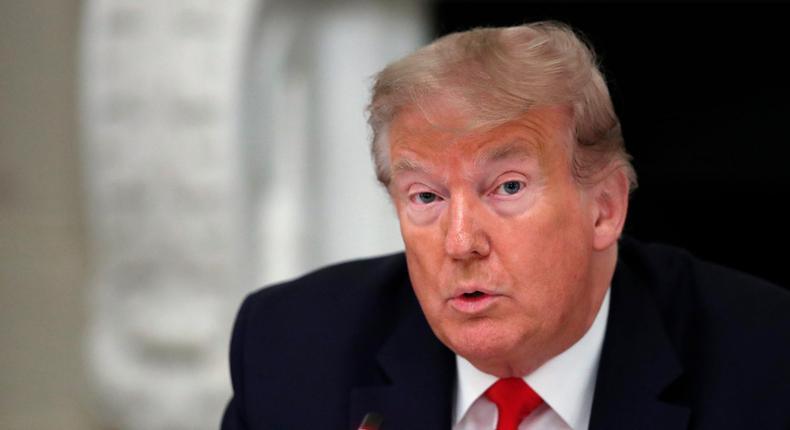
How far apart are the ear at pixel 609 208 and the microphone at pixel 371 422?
411 millimetres

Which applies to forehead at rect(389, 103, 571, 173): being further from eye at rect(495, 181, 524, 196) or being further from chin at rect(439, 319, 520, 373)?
chin at rect(439, 319, 520, 373)

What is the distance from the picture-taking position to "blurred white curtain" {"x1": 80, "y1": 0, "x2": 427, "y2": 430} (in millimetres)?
4078

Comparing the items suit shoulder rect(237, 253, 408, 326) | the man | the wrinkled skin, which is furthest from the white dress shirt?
suit shoulder rect(237, 253, 408, 326)

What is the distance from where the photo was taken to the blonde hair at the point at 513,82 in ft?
6.57

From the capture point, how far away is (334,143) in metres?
4.27

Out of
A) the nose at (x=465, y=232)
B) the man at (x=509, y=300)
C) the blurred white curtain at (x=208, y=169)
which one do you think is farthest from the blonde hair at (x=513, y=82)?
the blurred white curtain at (x=208, y=169)

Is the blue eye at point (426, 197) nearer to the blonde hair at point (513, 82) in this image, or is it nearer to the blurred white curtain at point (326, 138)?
the blonde hair at point (513, 82)

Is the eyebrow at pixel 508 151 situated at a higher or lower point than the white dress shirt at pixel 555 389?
higher

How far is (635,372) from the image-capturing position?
222cm

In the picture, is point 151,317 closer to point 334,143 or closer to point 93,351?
point 93,351

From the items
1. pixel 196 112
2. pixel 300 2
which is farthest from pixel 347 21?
pixel 196 112

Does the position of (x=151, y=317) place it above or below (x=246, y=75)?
below

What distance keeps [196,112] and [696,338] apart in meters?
2.13

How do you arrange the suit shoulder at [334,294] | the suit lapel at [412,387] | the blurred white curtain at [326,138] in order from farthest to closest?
1. the blurred white curtain at [326,138]
2. the suit shoulder at [334,294]
3. the suit lapel at [412,387]
